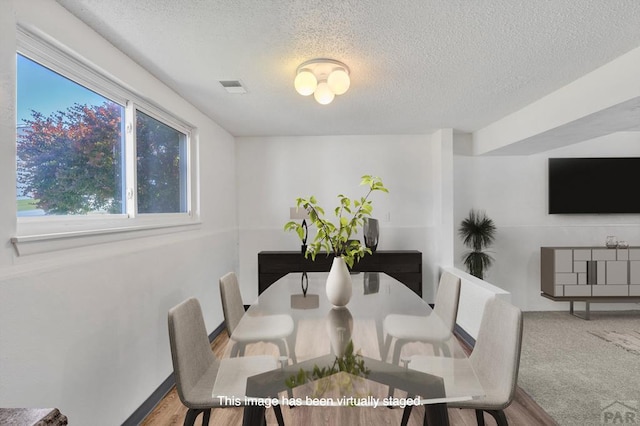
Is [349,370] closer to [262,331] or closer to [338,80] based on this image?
[262,331]

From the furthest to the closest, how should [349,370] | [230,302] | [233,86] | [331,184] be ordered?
[331,184], [233,86], [230,302], [349,370]

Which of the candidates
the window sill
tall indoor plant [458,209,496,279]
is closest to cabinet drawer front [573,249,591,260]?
tall indoor plant [458,209,496,279]

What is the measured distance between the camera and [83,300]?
1.82 m

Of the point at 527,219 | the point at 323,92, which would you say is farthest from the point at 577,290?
the point at 323,92

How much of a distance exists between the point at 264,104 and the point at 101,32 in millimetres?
1566

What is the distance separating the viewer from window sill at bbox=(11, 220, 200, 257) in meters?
1.48

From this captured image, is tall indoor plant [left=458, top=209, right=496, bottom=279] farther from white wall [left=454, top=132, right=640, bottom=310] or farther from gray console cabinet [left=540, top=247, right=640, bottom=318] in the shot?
gray console cabinet [left=540, top=247, right=640, bottom=318]

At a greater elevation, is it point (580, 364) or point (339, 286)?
point (339, 286)

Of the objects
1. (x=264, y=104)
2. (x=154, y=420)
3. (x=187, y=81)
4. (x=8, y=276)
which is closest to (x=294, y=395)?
(x=8, y=276)

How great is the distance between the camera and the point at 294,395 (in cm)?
124

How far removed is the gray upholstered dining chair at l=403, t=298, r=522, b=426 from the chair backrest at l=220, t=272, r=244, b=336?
1.32m

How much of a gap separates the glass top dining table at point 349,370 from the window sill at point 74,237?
925 millimetres

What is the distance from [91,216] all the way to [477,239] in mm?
4226

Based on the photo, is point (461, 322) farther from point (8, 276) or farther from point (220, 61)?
point (8, 276)
